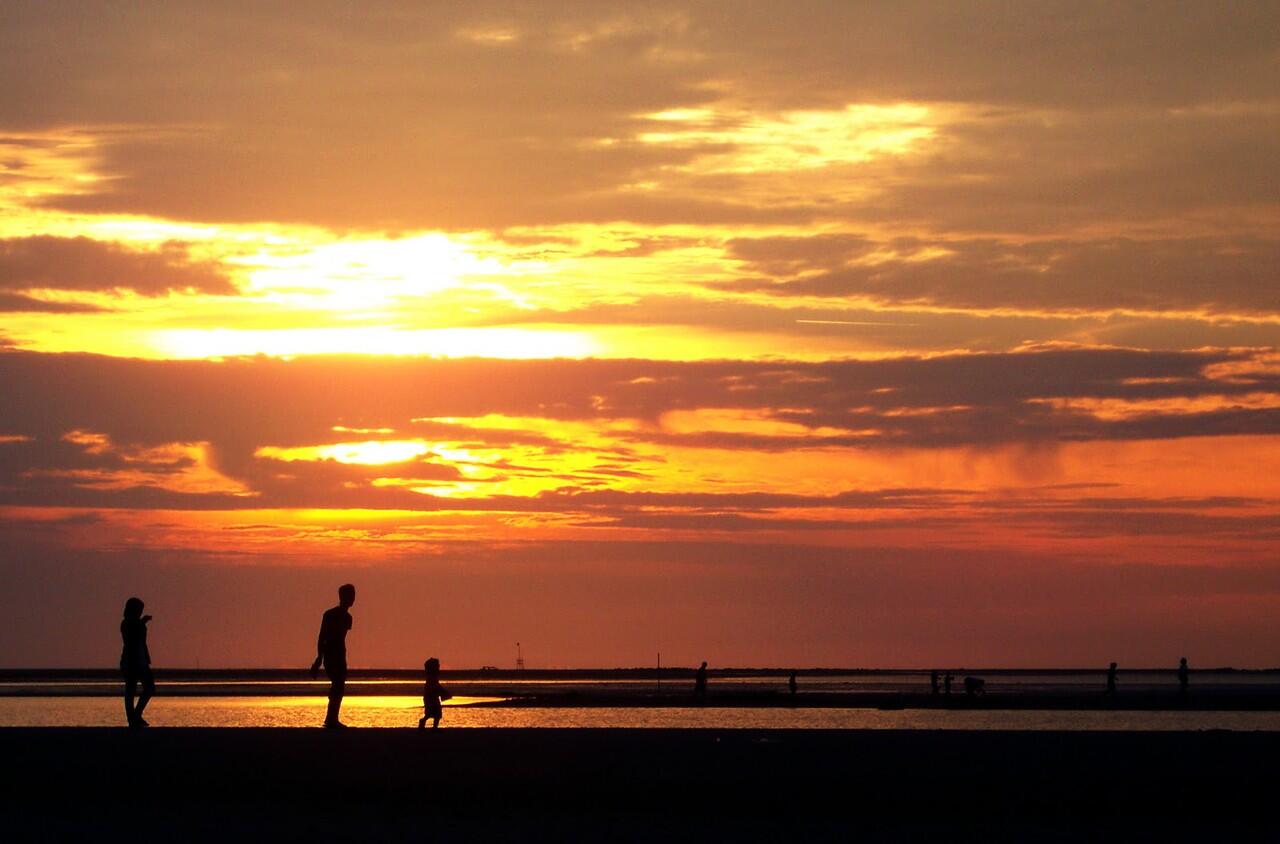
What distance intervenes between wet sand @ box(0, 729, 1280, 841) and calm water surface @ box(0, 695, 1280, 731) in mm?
32261

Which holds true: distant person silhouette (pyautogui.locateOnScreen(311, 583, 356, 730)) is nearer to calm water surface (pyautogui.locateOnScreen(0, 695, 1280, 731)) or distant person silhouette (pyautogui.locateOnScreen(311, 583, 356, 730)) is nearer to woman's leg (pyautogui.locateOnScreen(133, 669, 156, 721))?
woman's leg (pyautogui.locateOnScreen(133, 669, 156, 721))

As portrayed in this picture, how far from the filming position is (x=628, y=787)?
18391mm

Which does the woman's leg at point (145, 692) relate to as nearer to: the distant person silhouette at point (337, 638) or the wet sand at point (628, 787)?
the distant person silhouette at point (337, 638)

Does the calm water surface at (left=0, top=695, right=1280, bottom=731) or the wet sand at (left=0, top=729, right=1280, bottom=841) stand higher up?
the wet sand at (left=0, top=729, right=1280, bottom=841)

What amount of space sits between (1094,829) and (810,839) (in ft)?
10.7

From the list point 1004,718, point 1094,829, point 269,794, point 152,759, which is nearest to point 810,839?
point 1094,829

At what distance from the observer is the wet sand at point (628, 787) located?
1667 centimetres

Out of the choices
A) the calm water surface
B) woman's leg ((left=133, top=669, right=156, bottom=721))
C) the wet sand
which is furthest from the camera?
the calm water surface

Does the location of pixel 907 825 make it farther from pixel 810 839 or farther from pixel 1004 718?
pixel 1004 718

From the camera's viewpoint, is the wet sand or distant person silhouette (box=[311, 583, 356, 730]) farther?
distant person silhouette (box=[311, 583, 356, 730])

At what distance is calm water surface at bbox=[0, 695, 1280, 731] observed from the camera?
56.8 metres

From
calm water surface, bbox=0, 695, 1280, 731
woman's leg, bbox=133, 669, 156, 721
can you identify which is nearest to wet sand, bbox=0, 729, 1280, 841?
woman's leg, bbox=133, 669, 156, 721

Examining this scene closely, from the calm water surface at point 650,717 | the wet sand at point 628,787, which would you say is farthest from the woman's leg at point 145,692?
the calm water surface at point 650,717

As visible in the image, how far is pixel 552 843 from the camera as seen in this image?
15.5m
